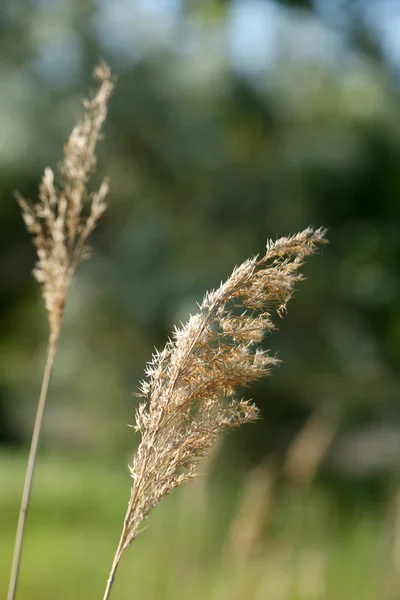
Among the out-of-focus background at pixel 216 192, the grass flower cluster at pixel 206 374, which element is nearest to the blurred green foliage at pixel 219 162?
the out-of-focus background at pixel 216 192

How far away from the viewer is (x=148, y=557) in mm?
5453

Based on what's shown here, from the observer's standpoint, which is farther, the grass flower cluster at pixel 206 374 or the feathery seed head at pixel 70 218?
the feathery seed head at pixel 70 218

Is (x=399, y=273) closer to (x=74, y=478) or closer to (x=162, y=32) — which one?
(x=162, y=32)

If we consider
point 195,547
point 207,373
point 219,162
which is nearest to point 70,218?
point 207,373

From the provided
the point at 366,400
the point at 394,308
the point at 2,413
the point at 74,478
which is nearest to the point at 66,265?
the point at 394,308

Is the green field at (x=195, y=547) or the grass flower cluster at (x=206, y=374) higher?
the green field at (x=195, y=547)

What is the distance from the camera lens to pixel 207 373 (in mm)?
875

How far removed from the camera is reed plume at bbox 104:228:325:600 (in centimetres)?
85

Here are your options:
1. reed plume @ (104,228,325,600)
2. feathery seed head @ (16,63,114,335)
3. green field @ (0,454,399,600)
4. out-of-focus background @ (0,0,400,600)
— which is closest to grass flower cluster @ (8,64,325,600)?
reed plume @ (104,228,325,600)

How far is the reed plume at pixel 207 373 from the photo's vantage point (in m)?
0.85

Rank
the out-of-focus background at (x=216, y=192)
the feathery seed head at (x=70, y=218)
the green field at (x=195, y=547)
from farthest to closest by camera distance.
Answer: the out-of-focus background at (x=216, y=192)
the green field at (x=195, y=547)
the feathery seed head at (x=70, y=218)

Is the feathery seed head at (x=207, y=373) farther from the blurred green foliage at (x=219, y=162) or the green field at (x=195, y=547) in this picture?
the blurred green foliage at (x=219, y=162)

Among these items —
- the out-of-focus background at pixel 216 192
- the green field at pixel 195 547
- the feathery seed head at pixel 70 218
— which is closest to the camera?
the feathery seed head at pixel 70 218

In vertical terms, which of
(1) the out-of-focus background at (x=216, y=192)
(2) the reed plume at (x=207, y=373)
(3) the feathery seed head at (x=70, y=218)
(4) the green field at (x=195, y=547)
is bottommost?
(2) the reed plume at (x=207, y=373)
